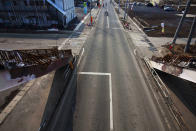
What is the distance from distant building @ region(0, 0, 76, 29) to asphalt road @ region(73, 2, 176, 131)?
19688mm

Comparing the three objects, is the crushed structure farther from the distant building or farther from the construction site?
the distant building

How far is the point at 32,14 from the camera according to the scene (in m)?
30.7

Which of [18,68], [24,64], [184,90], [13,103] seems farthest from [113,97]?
[13,103]

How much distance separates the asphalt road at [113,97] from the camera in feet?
28.5

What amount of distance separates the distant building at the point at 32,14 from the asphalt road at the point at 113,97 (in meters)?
19.7

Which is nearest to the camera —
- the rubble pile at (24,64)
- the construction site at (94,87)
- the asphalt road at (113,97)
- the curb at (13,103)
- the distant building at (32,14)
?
the rubble pile at (24,64)

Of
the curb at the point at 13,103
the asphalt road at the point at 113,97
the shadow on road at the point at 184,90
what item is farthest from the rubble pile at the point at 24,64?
the shadow on road at the point at 184,90

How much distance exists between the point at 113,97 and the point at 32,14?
33.7 metres

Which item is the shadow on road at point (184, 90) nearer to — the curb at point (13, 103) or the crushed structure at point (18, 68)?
the crushed structure at point (18, 68)

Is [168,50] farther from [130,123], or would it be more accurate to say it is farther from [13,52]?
[13,52]

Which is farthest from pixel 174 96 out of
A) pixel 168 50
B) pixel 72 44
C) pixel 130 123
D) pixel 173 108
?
pixel 72 44

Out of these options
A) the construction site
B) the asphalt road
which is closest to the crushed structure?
the construction site

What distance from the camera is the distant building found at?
29666mm

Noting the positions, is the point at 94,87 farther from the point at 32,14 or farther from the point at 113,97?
the point at 32,14
